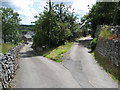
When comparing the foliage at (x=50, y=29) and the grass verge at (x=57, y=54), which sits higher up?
the foliage at (x=50, y=29)

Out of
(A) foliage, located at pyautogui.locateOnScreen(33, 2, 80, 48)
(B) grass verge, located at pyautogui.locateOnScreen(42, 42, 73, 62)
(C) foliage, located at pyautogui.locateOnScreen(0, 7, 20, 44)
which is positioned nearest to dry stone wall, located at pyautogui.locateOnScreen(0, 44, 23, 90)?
(B) grass verge, located at pyautogui.locateOnScreen(42, 42, 73, 62)

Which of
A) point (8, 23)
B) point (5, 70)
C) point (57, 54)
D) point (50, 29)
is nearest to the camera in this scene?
point (5, 70)

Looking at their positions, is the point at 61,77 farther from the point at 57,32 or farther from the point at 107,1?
the point at 107,1

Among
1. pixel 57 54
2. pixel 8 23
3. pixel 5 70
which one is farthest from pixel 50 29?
pixel 8 23

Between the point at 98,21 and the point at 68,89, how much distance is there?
78.0ft

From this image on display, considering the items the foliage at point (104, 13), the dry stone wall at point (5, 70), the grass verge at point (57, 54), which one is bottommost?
the grass verge at point (57, 54)

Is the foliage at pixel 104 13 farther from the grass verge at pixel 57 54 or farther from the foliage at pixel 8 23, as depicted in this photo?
the foliage at pixel 8 23

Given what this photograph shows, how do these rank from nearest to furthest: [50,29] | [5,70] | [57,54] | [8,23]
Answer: [5,70]
[57,54]
[50,29]
[8,23]

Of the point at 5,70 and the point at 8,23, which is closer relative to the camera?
the point at 5,70

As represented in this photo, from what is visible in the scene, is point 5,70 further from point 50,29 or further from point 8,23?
point 8,23

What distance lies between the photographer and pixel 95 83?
836 centimetres

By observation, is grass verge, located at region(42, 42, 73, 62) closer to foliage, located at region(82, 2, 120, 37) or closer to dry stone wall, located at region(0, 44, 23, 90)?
dry stone wall, located at region(0, 44, 23, 90)

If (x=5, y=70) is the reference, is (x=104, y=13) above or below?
above

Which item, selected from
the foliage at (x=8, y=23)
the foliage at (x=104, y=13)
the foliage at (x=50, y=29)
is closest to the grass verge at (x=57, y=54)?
the foliage at (x=50, y=29)
